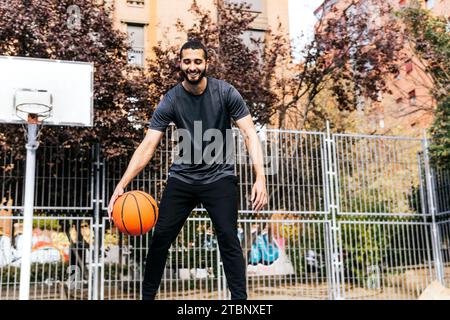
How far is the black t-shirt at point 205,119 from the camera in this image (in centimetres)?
397

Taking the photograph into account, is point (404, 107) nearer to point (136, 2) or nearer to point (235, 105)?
point (136, 2)

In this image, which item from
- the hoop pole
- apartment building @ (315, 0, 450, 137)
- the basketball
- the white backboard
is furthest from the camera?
apartment building @ (315, 0, 450, 137)

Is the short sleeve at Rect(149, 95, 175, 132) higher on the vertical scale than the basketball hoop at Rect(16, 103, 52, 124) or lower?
lower

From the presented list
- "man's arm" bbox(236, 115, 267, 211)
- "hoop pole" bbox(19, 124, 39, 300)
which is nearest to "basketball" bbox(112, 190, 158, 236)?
"man's arm" bbox(236, 115, 267, 211)

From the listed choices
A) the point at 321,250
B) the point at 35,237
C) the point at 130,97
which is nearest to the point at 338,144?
the point at 321,250

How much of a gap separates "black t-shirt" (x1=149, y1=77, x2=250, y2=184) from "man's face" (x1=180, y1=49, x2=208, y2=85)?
15 centimetres

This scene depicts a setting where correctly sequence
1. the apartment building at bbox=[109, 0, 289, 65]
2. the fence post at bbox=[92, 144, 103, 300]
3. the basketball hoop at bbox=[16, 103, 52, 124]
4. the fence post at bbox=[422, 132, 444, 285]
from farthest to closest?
the apartment building at bbox=[109, 0, 289, 65]
the fence post at bbox=[422, 132, 444, 285]
the fence post at bbox=[92, 144, 103, 300]
the basketball hoop at bbox=[16, 103, 52, 124]

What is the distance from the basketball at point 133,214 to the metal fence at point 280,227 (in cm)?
472

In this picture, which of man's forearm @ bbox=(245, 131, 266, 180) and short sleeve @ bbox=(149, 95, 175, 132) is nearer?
man's forearm @ bbox=(245, 131, 266, 180)

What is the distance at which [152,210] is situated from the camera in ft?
14.1

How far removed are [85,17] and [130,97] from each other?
1692mm

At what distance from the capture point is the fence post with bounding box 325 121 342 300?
9.70 m

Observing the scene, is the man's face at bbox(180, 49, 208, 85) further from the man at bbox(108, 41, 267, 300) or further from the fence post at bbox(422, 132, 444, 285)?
the fence post at bbox(422, 132, 444, 285)

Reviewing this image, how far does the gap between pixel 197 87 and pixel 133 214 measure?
109 centimetres
